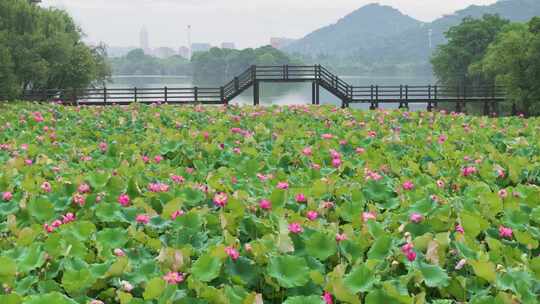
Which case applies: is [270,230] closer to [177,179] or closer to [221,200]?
[221,200]

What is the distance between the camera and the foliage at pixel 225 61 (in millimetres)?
128875

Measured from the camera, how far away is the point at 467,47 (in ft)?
171

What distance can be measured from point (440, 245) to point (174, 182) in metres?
2.15

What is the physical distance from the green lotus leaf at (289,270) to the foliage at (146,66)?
15793 centimetres

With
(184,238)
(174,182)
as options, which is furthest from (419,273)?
(174,182)

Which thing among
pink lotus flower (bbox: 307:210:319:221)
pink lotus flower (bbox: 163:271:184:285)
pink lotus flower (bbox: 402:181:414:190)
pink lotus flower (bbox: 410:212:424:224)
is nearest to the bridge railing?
pink lotus flower (bbox: 402:181:414:190)

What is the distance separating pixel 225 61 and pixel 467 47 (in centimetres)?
8275

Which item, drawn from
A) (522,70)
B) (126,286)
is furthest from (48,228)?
(522,70)

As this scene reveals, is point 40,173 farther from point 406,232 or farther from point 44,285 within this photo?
point 406,232

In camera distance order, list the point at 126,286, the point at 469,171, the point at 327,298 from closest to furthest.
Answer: the point at 327,298, the point at 126,286, the point at 469,171

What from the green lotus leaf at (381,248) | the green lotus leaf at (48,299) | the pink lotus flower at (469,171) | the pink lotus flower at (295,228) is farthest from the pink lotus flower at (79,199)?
the pink lotus flower at (469,171)

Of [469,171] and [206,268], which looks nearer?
[206,268]

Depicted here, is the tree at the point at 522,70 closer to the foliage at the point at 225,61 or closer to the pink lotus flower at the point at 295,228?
the pink lotus flower at the point at 295,228

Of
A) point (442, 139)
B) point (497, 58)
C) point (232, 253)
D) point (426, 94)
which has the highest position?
point (497, 58)
